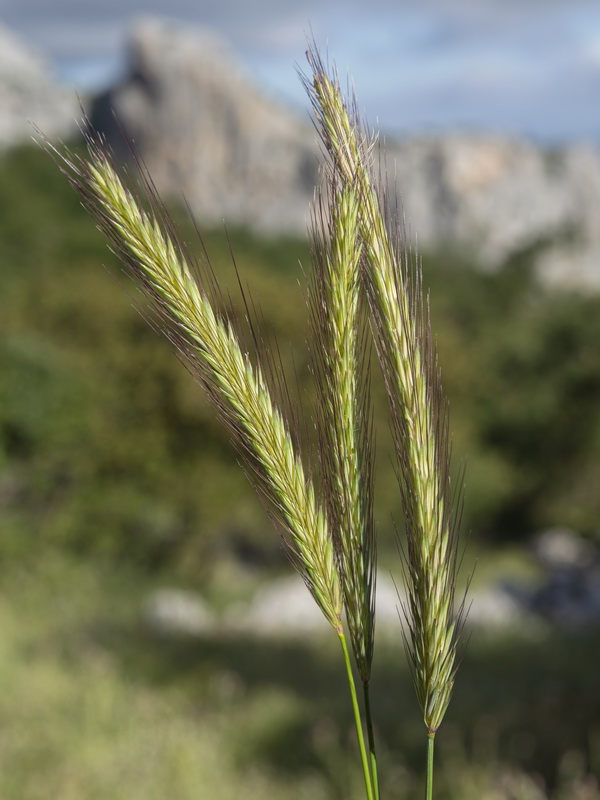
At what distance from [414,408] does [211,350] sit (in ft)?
0.75

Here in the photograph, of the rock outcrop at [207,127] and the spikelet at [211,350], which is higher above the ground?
the rock outcrop at [207,127]

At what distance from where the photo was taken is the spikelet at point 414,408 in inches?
40.1

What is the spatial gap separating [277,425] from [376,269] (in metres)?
0.20

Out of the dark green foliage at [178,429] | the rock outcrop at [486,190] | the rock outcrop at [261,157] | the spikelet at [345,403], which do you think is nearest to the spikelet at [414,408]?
the spikelet at [345,403]

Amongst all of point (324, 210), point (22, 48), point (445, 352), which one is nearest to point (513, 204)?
point (22, 48)

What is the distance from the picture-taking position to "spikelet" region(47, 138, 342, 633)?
993mm

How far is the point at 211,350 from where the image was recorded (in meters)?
1.01

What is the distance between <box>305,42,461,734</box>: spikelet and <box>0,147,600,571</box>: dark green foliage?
24.5ft

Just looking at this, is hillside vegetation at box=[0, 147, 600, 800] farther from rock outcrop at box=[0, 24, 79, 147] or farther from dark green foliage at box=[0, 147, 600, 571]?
rock outcrop at box=[0, 24, 79, 147]

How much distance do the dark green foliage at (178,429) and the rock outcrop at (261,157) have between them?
70584 mm

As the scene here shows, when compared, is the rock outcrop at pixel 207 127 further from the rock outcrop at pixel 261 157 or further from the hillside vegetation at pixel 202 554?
the hillside vegetation at pixel 202 554

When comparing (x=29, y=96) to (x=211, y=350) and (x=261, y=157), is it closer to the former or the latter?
(x=261, y=157)

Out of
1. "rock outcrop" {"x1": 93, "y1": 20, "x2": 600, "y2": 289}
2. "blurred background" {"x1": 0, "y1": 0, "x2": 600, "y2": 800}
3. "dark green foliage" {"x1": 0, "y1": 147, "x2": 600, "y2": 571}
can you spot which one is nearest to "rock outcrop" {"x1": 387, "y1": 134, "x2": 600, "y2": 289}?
"rock outcrop" {"x1": 93, "y1": 20, "x2": 600, "y2": 289}

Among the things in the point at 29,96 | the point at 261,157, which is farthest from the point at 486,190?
the point at 29,96
